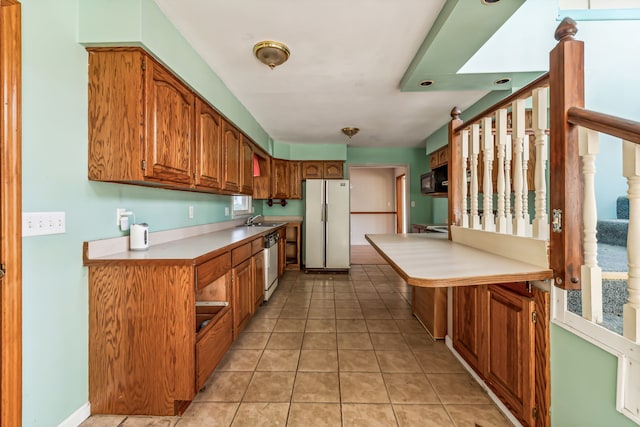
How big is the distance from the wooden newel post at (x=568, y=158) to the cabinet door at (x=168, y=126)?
6.80 ft

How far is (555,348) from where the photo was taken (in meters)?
1.24

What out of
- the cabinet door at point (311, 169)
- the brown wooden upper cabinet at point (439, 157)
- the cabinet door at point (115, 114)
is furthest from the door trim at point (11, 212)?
the brown wooden upper cabinet at point (439, 157)

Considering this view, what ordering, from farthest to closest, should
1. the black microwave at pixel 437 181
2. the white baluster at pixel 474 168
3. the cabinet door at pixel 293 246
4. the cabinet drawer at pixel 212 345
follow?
the cabinet door at pixel 293 246 → the black microwave at pixel 437 181 → the white baluster at pixel 474 168 → the cabinet drawer at pixel 212 345

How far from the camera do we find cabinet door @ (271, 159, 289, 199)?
17.3 ft

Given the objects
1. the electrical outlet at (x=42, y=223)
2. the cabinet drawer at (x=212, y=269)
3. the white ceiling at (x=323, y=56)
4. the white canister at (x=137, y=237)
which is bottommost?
the cabinet drawer at (x=212, y=269)

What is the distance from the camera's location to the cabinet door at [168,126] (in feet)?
5.55

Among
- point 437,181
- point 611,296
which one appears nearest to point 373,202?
point 437,181

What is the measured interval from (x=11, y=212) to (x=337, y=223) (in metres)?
4.22

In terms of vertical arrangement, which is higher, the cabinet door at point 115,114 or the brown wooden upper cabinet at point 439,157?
the brown wooden upper cabinet at point 439,157

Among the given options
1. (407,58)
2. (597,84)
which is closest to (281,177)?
(407,58)

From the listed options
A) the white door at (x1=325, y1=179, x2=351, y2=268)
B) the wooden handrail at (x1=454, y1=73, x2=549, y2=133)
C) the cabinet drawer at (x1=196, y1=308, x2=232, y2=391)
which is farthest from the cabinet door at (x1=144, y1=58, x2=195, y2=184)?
the white door at (x1=325, y1=179, x2=351, y2=268)

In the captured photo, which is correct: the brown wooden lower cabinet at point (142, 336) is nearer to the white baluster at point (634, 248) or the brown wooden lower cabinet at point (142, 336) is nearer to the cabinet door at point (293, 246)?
the white baluster at point (634, 248)

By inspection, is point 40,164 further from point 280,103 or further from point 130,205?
point 280,103

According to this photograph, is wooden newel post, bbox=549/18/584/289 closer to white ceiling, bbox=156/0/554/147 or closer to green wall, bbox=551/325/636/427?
green wall, bbox=551/325/636/427
